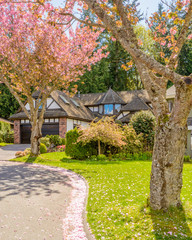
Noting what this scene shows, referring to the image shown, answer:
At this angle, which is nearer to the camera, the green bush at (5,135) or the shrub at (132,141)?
the shrub at (132,141)

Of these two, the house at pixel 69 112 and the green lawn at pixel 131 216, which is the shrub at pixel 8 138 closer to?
the house at pixel 69 112

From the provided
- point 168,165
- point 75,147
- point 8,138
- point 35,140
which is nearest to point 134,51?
point 168,165

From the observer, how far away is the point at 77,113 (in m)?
29.8

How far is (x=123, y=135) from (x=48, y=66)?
24.0 feet

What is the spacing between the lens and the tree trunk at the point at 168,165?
5.06m

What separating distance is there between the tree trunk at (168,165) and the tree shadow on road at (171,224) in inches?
7.1

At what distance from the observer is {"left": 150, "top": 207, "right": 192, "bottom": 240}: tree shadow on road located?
4.19 meters

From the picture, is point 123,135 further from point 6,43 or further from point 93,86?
point 93,86

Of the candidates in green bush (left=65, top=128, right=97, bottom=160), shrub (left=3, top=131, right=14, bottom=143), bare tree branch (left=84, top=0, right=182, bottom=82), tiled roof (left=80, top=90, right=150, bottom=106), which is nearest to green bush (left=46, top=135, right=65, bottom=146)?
green bush (left=65, top=128, right=97, bottom=160)

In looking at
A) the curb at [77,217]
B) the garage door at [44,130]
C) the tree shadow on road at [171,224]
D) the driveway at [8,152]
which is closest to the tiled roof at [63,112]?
the garage door at [44,130]

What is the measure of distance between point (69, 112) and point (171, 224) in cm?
2372

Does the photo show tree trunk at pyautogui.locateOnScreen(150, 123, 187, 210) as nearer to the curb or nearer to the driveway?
the curb

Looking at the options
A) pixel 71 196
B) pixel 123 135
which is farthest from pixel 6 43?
pixel 71 196

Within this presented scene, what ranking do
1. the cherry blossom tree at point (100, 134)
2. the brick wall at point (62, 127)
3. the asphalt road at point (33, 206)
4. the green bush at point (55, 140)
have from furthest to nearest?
the brick wall at point (62, 127)
the green bush at point (55, 140)
the cherry blossom tree at point (100, 134)
the asphalt road at point (33, 206)
